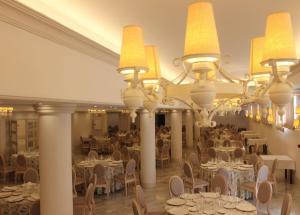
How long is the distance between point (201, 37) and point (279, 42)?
1.64ft

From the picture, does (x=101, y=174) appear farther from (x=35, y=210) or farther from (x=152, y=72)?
(x=152, y=72)

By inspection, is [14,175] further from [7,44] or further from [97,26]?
[7,44]

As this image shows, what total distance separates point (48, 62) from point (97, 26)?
3.46 feet

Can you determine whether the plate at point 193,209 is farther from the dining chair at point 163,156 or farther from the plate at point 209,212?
the dining chair at point 163,156

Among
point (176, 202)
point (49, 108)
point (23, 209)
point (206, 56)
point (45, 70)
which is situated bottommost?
point (23, 209)

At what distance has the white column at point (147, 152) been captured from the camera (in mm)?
10442

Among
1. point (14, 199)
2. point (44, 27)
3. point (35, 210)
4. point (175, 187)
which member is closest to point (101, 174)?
point (14, 199)

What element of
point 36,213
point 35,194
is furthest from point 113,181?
point 36,213

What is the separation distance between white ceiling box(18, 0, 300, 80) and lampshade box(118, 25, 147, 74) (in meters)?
1.16

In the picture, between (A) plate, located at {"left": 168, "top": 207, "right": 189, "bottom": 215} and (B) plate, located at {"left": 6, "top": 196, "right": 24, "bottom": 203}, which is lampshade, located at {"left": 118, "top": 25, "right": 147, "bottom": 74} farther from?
(B) plate, located at {"left": 6, "top": 196, "right": 24, "bottom": 203}

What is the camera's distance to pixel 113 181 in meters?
9.88

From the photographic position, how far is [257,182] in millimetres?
7535

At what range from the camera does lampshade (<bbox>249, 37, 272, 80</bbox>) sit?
2.69 meters

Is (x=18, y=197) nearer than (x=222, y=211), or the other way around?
(x=222, y=211)
